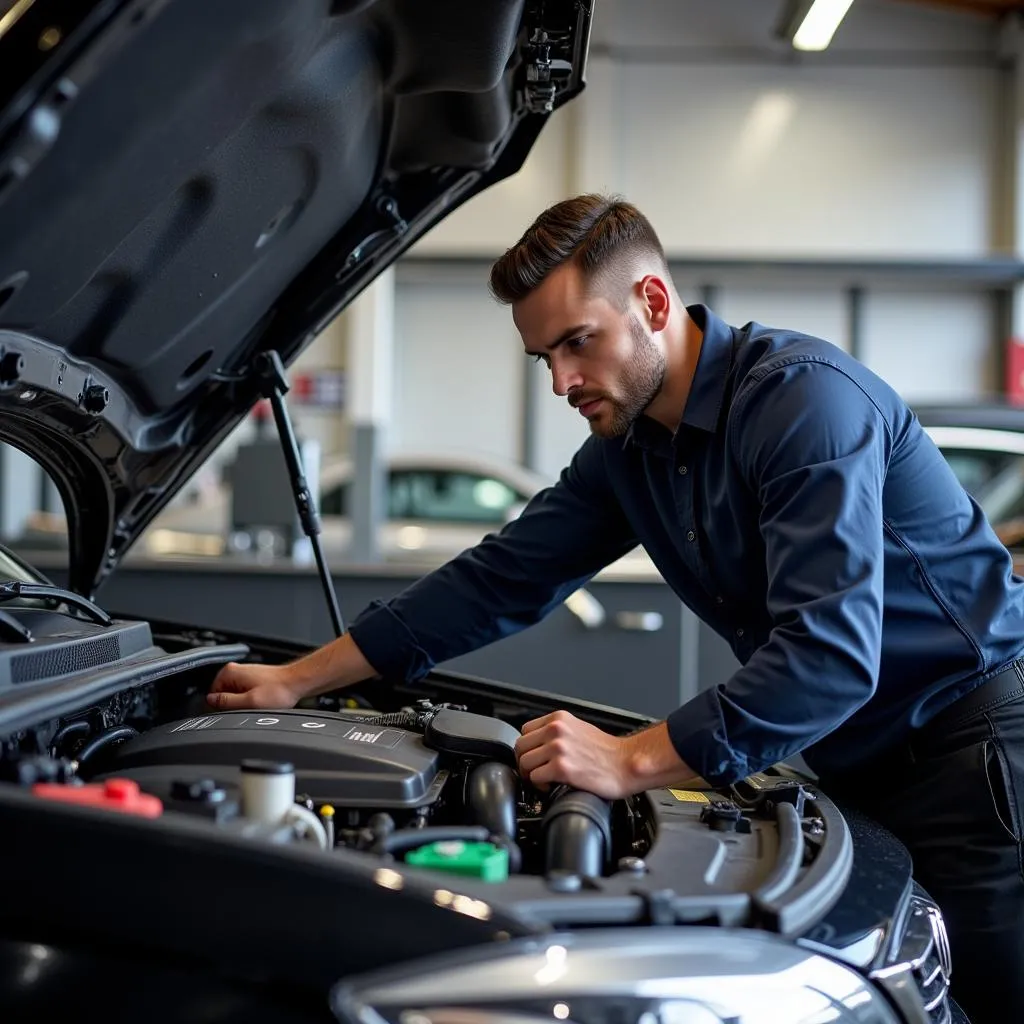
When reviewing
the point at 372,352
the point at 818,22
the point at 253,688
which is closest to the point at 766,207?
the point at 372,352

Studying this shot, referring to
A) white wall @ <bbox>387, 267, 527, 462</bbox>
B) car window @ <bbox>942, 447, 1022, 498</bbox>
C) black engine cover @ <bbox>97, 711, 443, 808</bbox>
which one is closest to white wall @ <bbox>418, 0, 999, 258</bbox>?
white wall @ <bbox>387, 267, 527, 462</bbox>

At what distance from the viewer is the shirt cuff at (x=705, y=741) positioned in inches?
51.8

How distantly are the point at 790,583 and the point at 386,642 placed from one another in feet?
2.32

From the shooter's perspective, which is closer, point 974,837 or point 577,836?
point 577,836

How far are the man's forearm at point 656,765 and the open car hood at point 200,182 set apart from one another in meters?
0.82

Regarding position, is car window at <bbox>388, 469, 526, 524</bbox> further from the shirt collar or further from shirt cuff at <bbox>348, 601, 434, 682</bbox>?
the shirt collar

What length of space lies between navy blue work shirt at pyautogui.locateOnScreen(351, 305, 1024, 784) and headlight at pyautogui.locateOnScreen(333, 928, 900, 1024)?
0.35 m

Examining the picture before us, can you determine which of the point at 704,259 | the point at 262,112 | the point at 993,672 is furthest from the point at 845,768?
the point at 704,259

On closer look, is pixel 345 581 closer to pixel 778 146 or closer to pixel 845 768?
pixel 845 768

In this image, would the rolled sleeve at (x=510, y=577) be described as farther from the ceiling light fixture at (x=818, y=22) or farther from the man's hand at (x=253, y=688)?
the ceiling light fixture at (x=818, y=22)

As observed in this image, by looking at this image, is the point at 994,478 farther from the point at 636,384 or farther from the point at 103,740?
the point at 103,740

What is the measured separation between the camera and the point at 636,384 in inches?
65.1

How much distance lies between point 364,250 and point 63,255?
2.08 feet

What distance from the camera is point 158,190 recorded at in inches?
52.9
